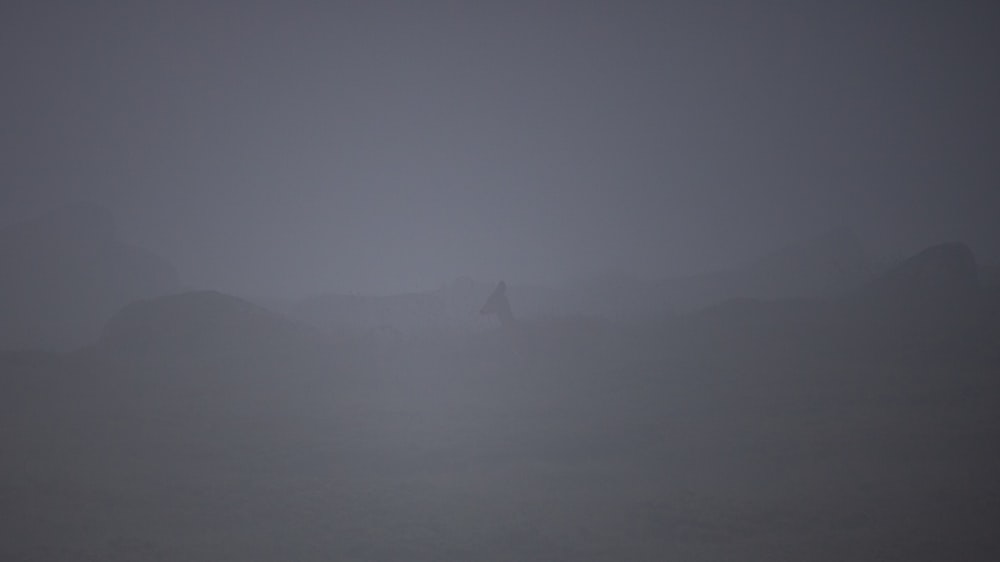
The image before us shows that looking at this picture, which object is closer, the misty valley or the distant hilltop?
the misty valley

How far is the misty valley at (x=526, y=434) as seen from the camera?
12.0 m

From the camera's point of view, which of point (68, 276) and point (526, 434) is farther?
point (68, 276)

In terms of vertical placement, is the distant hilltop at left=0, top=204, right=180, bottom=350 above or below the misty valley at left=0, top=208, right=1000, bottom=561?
above

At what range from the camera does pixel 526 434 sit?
19438mm

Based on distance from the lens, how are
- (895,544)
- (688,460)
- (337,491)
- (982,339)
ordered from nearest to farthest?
(895,544) → (337,491) → (688,460) → (982,339)

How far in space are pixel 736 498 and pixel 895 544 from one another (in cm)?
341

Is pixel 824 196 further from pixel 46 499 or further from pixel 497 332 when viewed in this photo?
pixel 46 499

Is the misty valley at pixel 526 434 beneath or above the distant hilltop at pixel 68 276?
beneath

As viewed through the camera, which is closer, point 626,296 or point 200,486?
point 200,486

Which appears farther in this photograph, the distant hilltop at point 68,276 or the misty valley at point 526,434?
the distant hilltop at point 68,276

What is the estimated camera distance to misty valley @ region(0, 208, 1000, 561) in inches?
471

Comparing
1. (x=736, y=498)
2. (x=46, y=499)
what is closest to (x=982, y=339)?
(x=736, y=498)

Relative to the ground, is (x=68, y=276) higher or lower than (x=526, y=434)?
higher

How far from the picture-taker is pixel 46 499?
45.4ft
